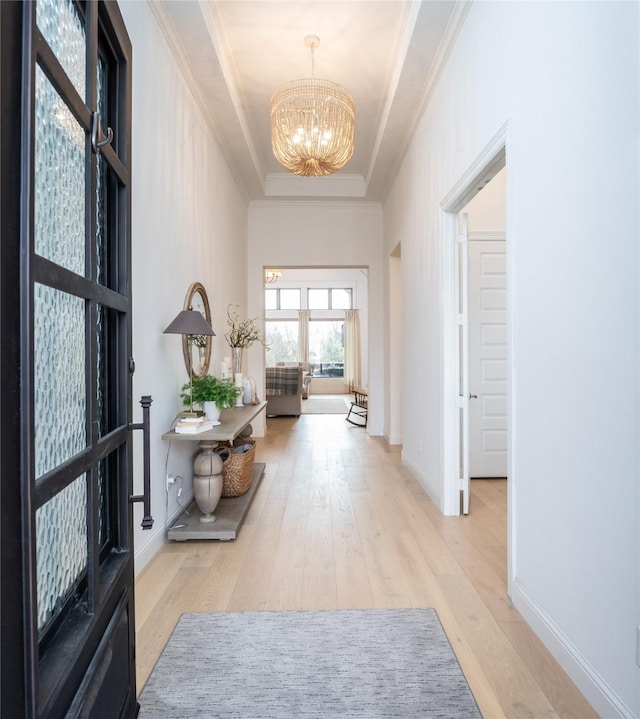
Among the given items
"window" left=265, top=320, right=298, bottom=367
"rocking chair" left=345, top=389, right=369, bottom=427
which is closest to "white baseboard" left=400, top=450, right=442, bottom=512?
"rocking chair" left=345, top=389, right=369, bottom=427

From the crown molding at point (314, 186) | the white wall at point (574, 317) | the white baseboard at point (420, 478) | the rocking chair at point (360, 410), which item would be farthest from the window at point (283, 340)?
the white wall at point (574, 317)

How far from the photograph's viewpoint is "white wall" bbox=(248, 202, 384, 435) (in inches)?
245

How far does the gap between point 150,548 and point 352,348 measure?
404 inches

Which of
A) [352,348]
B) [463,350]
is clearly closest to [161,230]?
[463,350]

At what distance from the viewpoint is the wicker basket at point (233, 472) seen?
3.40m

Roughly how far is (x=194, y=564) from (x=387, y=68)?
157 inches

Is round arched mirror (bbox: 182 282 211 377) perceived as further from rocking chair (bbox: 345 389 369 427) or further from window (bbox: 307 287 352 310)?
window (bbox: 307 287 352 310)

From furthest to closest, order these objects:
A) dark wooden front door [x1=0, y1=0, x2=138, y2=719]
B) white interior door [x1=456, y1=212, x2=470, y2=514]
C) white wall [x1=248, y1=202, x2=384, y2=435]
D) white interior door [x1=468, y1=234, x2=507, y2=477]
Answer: white wall [x1=248, y1=202, x2=384, y2=435] → white interior door [x1=468, y1=234, x2=507, y2=477] → white interior door [x1=456, y1=212, x2=470, y2=514] → dark wooden front door [x1=0, y1=0, x2=138, y2=719]

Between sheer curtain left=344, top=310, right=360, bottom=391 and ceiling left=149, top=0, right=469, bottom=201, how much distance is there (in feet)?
25.5

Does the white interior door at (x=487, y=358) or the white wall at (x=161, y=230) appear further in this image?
the white interior door at (x=487, y=358)

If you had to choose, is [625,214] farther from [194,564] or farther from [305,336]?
[305,336]

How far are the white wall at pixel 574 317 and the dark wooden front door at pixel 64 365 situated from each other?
1459mm

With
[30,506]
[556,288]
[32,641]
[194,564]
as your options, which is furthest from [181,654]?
[556,288]

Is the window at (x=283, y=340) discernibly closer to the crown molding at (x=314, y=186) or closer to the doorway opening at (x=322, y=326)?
the doorway opening at (x=322, y=326)
